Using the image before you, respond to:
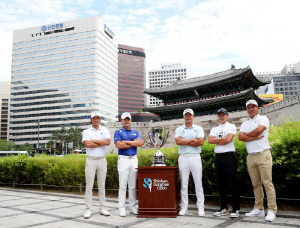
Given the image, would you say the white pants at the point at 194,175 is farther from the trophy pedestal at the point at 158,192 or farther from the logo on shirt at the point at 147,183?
the logo on shirt at the point at 147,183

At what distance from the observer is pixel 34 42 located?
97688 mm

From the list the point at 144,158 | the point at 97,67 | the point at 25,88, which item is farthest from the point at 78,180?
the point at 25,88

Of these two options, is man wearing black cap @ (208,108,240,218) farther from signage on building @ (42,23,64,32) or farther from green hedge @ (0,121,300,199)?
signage on building @ (42,23,64,32)

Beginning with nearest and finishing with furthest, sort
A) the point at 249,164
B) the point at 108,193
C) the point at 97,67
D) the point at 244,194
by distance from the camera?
the point at 249,164
the point at 244,194
the point at 108,193
the point at 97,67

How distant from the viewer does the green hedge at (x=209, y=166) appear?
→ 16.5ft

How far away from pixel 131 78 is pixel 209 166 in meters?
129

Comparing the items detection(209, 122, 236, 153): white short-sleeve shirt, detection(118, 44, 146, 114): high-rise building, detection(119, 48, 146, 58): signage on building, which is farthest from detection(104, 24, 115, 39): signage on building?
detection(209, 122, 236, 153): white short-sleeve shirt

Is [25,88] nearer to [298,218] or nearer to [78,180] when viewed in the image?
[78,180]

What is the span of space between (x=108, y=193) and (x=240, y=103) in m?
28.1

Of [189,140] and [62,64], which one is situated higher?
[62,64]

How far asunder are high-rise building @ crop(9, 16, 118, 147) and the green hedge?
80151mm

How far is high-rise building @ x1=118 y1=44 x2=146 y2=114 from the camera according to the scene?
128 metres

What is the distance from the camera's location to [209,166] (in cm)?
605

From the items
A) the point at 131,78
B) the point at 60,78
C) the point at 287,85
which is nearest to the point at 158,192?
the point at 60,78
